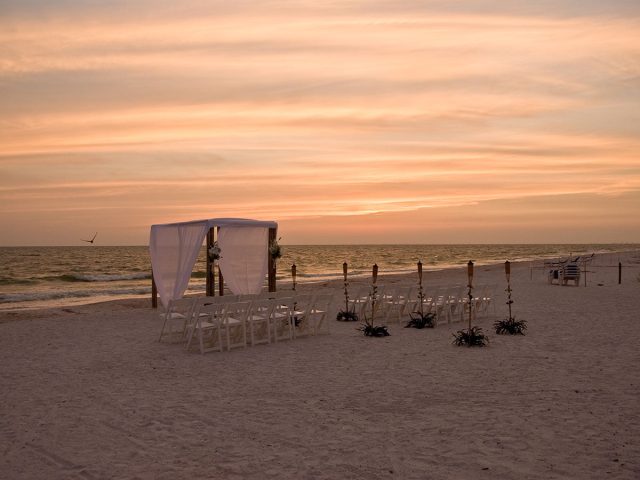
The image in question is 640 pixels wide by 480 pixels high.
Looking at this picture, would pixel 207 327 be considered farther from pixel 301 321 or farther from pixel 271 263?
pixel 271 263

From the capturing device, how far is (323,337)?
1100 centimetres

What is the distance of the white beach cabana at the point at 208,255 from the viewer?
1386cm

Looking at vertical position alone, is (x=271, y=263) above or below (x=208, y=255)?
below

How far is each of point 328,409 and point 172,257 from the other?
30.0 feet

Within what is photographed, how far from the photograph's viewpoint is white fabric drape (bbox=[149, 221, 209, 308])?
13914 mm

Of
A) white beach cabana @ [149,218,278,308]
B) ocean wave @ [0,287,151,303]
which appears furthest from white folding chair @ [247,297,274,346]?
ocean wave @ [0,287,151,303]

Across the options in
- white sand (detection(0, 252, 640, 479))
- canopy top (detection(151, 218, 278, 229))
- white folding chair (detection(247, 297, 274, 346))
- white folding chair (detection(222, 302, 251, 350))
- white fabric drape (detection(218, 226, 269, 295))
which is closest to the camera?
A: white sand (detection(0, 252, 640, 479))

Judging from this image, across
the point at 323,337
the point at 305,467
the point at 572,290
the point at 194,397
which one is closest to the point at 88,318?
the point at 323,337

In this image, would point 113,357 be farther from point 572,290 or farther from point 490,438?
point 572,290

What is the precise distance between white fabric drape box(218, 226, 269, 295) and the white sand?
13.7 feet

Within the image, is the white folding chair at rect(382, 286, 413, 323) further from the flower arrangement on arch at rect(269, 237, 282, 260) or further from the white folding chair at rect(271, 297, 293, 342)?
the flower arrangement on arch at rect(269, 237, 282, 260)

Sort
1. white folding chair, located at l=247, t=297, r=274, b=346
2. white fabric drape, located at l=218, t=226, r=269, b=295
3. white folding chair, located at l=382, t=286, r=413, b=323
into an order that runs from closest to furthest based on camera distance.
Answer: white folding chair, located at l=247, t=297, r=274, b=346
white folding chair, located at l=382, t=286, r=413, b=323
white fabric drape, located at l=218, t=226, r=269, b=295

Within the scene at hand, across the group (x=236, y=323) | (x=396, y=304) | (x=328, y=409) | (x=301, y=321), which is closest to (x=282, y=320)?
(x=301, y=321)

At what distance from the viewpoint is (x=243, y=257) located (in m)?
15.1
